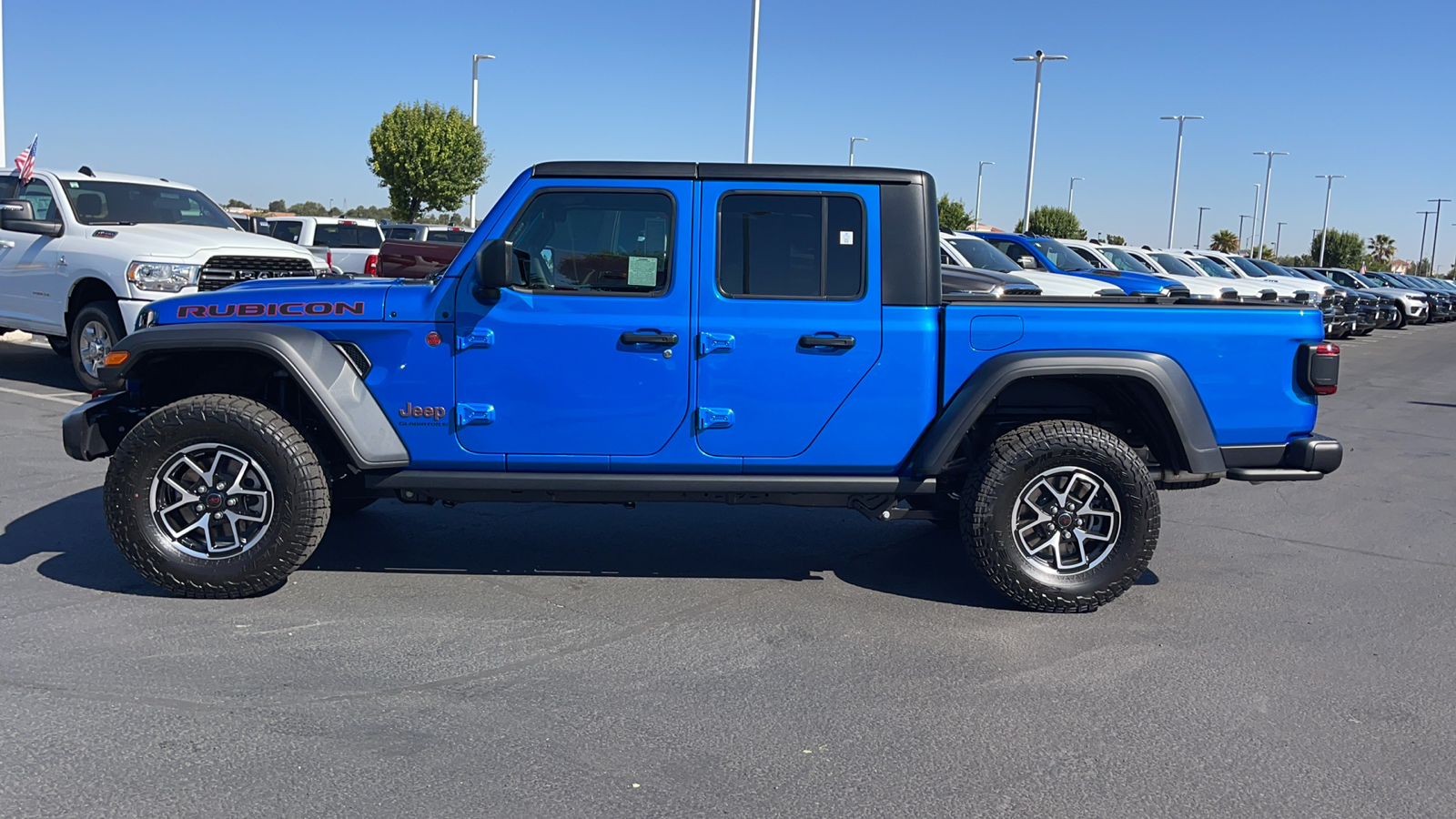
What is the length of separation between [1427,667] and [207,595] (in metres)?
5.00

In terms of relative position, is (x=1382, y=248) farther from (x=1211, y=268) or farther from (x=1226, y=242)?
(x=1211, y=268)

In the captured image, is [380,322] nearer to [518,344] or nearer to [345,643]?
[518,344]

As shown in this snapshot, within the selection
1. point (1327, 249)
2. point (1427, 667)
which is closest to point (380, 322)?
point (1427, 667)

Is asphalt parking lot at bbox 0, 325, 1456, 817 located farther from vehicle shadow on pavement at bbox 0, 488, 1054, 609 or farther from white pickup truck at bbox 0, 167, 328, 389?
white pickup truck at bbox 0, 167, 328, 389

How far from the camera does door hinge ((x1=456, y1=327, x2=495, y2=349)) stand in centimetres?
498

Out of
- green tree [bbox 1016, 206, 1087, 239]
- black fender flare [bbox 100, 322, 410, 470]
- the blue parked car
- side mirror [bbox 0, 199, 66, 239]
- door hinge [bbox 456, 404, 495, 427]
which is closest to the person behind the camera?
black fender flare [bbox 100, 322, 410, 470]

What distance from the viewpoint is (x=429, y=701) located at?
3992mm

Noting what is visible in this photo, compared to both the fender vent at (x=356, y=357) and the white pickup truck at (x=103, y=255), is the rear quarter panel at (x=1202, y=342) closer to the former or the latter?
the fender vent at (x=356, y=357)

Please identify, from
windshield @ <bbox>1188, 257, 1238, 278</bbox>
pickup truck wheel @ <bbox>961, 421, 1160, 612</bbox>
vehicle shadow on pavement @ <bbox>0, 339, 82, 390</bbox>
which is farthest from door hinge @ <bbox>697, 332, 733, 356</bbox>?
windshield @ <bbox>1188, 257, 1238, 278</bbox>

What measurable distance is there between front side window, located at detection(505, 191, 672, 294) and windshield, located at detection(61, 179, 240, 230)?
25.3ft

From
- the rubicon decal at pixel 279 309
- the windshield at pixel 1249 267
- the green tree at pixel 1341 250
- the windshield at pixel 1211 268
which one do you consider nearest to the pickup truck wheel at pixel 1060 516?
the rubicon decal at pixel 279 309

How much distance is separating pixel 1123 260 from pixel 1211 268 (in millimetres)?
4999

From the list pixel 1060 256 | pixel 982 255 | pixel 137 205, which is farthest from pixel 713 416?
pixel 1060 256

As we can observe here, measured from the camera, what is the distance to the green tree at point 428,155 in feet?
144
